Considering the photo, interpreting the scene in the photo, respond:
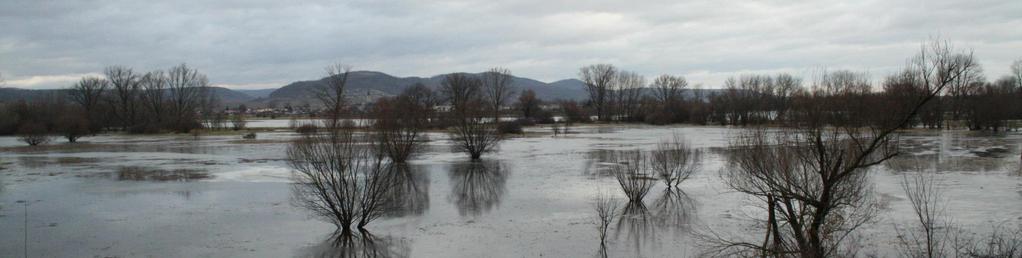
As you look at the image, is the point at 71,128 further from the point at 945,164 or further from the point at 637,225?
the point at 945,164

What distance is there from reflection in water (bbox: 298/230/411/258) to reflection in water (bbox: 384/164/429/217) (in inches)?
105

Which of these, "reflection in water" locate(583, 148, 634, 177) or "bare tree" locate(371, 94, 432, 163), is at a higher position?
"bare tree" locate(371, 94, 432, 163)

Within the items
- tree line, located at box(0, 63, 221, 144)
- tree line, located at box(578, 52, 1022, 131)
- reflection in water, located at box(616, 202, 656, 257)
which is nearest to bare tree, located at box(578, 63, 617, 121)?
tree line, located at box(578, 52, 1022, 131)

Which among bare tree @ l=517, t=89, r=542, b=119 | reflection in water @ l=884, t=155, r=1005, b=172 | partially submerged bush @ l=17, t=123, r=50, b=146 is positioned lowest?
reflection in water @ l=884, t=155, r=1005, b=172

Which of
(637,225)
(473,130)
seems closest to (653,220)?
(637,225)

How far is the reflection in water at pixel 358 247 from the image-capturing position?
42.3 ft

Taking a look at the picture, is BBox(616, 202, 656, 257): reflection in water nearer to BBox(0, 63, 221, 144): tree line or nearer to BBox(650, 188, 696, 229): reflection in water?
BBox(650, 188, 696, 229): reflection in water

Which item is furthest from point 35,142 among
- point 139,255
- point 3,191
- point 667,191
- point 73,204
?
point 667,191

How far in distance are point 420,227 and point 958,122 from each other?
251 feet

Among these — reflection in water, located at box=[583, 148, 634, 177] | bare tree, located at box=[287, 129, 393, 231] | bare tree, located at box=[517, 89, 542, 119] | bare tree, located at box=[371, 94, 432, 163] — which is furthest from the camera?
bare tree, located at box=[517, 89, 542, 119]

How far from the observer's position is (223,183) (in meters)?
24.2

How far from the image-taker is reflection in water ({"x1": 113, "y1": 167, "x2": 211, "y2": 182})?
25.9 m

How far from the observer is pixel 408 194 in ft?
68.6

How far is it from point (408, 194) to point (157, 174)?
43.7 feet
